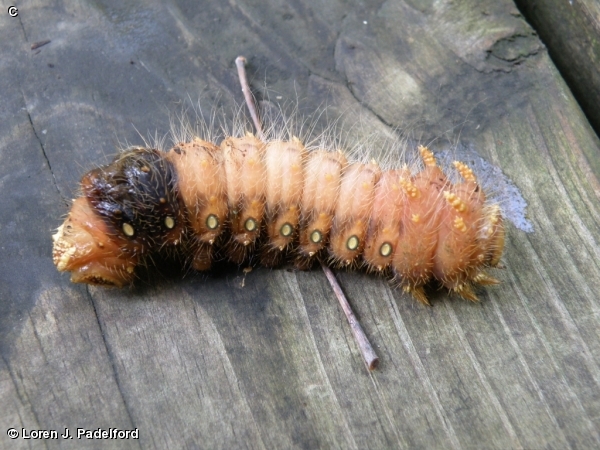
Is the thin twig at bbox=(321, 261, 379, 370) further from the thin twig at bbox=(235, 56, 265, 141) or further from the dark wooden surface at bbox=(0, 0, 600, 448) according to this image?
the thin twig at bbox=(235, 56, 265, 141)

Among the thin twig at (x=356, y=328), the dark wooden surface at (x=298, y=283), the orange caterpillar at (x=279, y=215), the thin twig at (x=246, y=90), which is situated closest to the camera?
the dark wooden surface at (x=298, y=283)

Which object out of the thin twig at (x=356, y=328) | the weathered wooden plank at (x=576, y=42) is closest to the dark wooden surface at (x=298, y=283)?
the thin twig at (x=356, y=328)

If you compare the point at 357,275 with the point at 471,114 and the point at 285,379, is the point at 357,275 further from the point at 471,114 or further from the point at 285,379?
the point at 471,114

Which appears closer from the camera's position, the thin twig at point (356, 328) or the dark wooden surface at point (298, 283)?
the dark wooden surface at point (298, 283)

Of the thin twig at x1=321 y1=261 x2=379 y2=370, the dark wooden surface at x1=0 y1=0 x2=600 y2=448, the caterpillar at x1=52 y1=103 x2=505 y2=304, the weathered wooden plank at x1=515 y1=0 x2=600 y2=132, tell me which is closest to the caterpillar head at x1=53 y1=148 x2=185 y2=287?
the caterpillar at x1=52 y1=103 x2=505 y2=304

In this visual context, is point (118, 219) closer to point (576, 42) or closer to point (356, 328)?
point (356, 328)

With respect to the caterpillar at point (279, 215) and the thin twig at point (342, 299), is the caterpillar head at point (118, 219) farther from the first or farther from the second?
the thin twig at point (342, 299)
